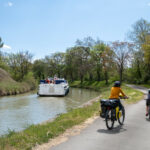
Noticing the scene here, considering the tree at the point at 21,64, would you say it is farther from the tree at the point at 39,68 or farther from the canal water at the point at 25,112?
the canal water at the point at 25,112

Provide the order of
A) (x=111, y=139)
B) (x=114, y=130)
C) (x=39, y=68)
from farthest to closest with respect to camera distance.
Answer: (x=39, y=68) → (x=114, y=130) → (x=111, y=139)

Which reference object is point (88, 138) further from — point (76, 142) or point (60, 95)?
point (60, 95)

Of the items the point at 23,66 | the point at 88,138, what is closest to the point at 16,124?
the point at 88,138

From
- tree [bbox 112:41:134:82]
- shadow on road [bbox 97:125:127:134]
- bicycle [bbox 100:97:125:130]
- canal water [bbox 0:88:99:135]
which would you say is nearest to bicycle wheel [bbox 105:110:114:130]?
bicycle [bbox 100:97:125:130]

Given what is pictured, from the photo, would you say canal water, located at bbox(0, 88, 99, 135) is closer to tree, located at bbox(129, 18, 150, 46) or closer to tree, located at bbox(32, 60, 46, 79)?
tree, located at bbox(129, 18, 150, 46)

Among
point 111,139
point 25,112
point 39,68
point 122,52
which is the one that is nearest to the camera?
point 111,139

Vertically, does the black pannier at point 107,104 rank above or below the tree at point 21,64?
below

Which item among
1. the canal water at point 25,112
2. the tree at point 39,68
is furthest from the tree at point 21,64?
the canal water at point 25,112

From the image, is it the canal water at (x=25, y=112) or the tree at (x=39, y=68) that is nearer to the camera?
the canal water at (x=25, y=112)

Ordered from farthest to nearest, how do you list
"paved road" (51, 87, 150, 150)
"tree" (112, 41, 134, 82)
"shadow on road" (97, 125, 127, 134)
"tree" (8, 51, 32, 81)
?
"tree" (8, 51, 32, 81) → "tree" (112, 41, 134, 82) → "shadow on road" (97, 125, 127, 134) → "paved road" (51, 87, 150, 150)

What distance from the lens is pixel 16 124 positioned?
11609 mm

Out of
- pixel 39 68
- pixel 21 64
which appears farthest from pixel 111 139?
pixel 39 68

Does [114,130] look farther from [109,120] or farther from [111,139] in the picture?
[111,139]

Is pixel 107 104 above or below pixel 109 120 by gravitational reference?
above
